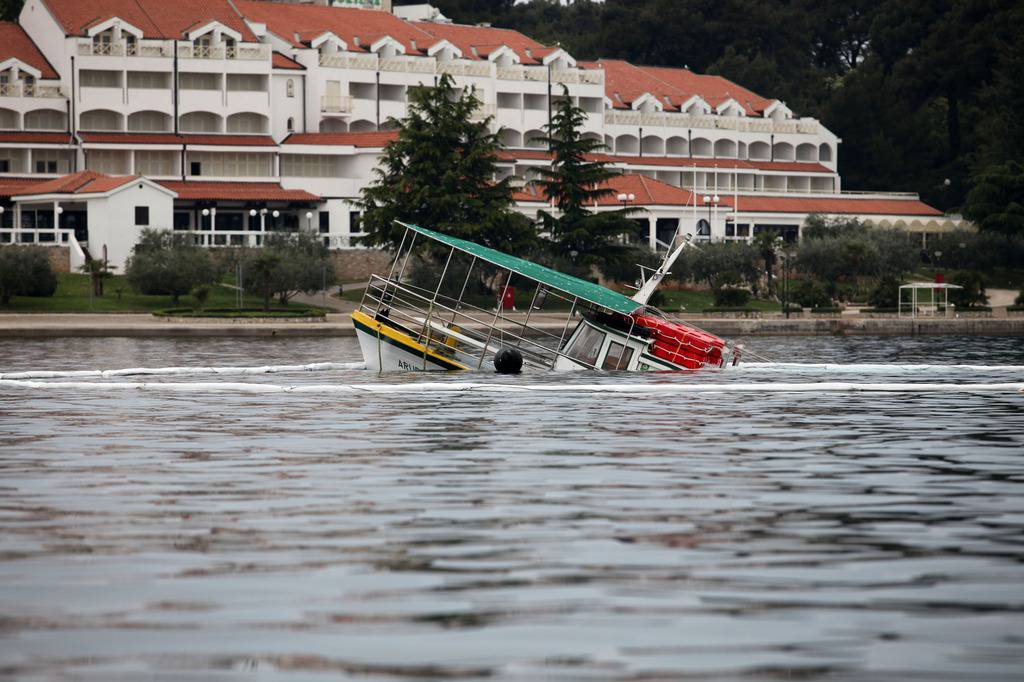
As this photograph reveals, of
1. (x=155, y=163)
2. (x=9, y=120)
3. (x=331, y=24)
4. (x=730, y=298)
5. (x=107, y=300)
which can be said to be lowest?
(x=730, y=298)

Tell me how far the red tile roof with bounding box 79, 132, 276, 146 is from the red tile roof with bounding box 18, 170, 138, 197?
27.1ft

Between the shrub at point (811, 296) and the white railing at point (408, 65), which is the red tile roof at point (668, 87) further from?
the shrub at point (811, 296)

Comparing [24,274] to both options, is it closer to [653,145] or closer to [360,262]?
[360,262]

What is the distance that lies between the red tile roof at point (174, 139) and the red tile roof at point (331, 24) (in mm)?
10671

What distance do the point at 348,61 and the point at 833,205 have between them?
42767 mm

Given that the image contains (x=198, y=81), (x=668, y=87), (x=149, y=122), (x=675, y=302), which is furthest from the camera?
(x=668, y=87)

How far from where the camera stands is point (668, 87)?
157m

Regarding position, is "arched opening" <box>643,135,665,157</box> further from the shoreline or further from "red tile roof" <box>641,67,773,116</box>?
the shoreline

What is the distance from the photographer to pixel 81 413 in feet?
115

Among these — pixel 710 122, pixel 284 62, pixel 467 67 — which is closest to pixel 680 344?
pixel 284 62

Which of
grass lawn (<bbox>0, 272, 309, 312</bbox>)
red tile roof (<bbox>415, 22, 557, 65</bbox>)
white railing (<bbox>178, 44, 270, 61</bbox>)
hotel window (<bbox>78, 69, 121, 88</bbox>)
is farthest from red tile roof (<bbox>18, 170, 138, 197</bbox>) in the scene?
red tile roof (<bbox>415, 22, 557, 65</bbox>)

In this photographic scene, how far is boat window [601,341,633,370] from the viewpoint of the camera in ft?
153

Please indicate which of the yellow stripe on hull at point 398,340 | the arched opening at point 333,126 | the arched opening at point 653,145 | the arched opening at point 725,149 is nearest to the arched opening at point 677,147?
the arched opening at point 653,145

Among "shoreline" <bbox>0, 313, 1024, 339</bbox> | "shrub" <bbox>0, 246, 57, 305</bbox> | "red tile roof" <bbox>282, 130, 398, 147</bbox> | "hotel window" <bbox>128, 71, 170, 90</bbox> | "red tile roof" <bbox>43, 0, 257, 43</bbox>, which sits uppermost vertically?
"red tile roof" <bbox>43, 0, 257, 43</bbox>
